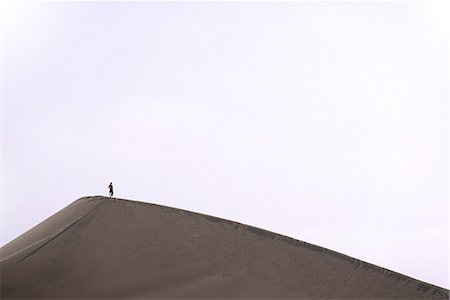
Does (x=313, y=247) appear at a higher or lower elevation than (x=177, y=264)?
higher

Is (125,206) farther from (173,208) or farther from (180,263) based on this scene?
(180,263)

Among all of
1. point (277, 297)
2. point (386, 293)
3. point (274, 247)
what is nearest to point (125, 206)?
point (274, 247)

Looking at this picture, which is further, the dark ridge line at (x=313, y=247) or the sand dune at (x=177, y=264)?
the dark ridge line at (x=313, y=247)

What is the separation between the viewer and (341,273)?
1139 cm

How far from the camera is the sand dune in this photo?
10.7 m

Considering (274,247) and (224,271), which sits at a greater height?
(274,247)

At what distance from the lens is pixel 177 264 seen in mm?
11242

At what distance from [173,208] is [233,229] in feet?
4.56

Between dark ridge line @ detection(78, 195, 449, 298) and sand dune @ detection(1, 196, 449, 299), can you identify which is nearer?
sand dune @ detection(1, 196, 449, 299)

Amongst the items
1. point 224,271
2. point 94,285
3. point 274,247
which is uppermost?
point 274,247

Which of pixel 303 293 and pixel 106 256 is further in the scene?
pixel 106 256

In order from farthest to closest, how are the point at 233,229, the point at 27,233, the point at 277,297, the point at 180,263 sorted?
the point at 27,233 < the point at 233,229 < the point at 180,263 < the point at 277,297

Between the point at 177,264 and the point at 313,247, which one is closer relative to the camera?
the point at 177,264

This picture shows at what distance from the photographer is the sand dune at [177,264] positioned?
35.0ft
